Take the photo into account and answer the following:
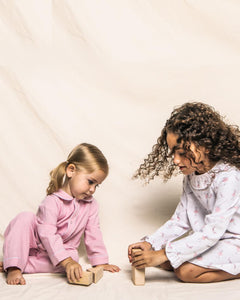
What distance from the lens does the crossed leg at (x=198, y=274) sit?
144cm

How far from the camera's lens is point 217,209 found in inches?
57.6

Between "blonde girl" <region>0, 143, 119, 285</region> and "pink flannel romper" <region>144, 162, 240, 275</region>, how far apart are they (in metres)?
0.25

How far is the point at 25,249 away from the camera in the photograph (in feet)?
5.14

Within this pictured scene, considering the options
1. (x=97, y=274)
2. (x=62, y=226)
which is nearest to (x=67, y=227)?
(x=62, y=226)

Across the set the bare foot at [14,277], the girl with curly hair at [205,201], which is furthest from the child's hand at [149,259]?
the bare foot at [14,277]

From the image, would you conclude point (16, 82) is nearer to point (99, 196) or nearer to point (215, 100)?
point (99, 196)

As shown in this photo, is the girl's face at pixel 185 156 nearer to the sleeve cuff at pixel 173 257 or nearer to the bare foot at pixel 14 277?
the sleeve cuff at pixel 173 257

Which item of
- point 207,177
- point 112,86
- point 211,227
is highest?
point 112,86

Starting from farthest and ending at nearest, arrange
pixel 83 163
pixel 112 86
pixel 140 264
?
1. pixel 112 86
2. pixel 83 163
3. pixel 140 264

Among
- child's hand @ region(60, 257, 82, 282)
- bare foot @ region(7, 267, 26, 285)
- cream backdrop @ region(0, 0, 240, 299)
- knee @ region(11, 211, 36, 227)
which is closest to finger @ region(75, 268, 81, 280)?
child's hand @ region(60, 257, 82, 282)

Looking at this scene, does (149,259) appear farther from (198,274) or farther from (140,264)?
(198,274)

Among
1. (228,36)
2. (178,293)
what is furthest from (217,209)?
(228,36)

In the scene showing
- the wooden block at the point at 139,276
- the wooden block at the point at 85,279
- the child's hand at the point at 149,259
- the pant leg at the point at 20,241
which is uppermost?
the pant leg at the point at 20,241

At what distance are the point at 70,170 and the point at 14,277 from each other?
418 mm
